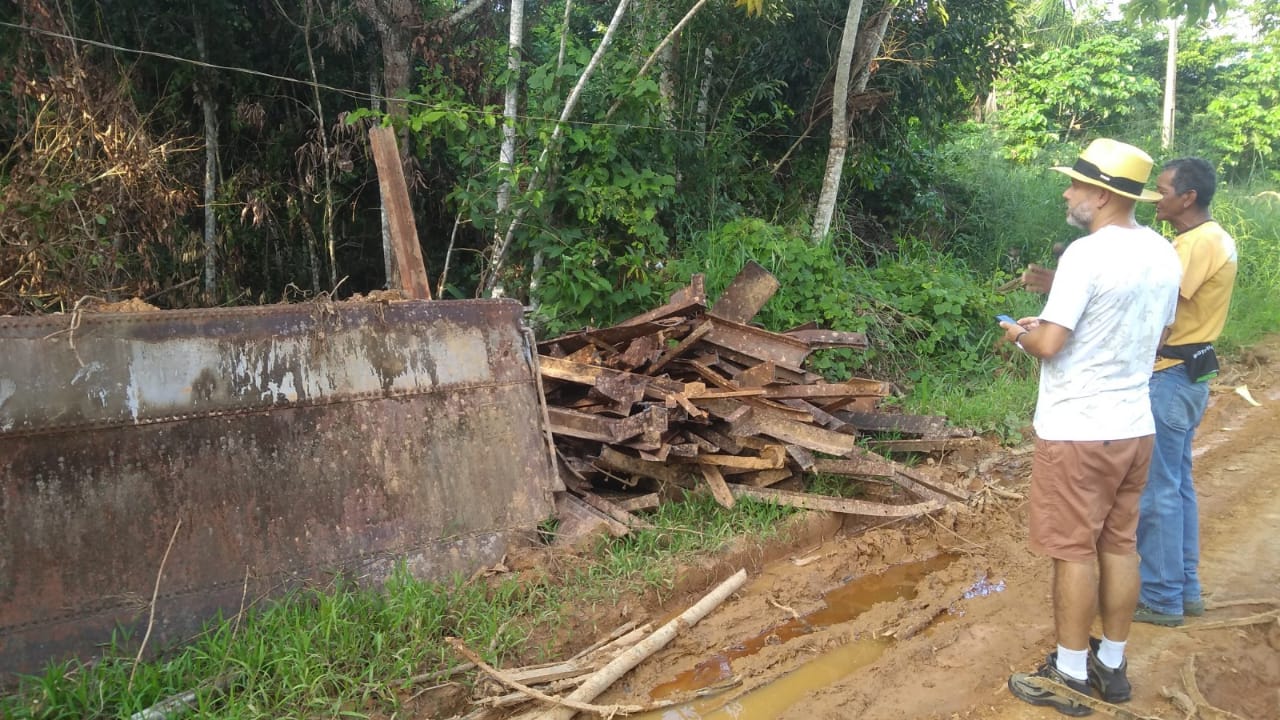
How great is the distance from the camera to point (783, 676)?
3525 millimetres

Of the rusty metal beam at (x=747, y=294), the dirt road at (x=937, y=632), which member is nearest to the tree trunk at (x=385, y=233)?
the rusty metal beam at (x=747, y=294)

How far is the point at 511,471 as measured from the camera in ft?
13.8

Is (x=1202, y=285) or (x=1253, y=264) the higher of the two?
(x=1202, y=285)

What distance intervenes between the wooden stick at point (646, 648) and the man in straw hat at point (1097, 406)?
4.80 feet

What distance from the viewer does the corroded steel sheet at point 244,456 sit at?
3154 millimetres

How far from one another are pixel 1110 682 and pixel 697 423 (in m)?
2.58

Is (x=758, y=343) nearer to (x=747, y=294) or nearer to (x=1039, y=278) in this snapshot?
(x=747, y=294)

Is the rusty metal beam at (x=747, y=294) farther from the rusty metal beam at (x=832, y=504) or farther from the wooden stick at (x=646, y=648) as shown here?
the wooden stick at (x=646, y=648)

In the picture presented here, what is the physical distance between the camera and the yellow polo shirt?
3.59 metres

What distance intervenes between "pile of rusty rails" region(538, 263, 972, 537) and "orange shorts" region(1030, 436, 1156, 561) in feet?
5.89

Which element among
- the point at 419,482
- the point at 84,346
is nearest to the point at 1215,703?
the point at 419,482

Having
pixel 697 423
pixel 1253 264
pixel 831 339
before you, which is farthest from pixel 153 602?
pixel 1253 264

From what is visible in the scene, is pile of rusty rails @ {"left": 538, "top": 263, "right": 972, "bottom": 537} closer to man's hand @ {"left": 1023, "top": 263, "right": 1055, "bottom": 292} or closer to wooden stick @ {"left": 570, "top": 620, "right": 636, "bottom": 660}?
wooden stick @ {"left": 570, "top": 620, "right": 636, "bottom": 660}

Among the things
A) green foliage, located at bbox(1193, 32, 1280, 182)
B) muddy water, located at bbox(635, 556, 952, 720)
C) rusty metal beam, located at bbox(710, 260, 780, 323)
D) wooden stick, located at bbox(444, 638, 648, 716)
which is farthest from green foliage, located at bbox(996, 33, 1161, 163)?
wooden stick, located at bbox(444, 638, 648, 716)
